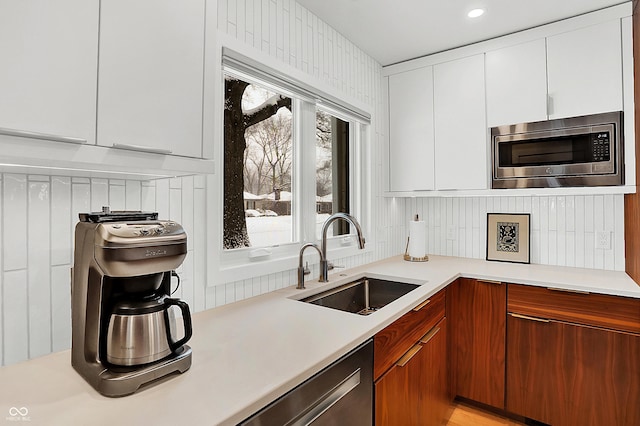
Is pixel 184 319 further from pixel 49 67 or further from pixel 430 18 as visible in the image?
pixel 430 18

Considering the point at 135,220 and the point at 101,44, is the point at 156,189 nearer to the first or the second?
the point at 135,220

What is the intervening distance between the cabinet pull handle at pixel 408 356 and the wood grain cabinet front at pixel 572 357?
2.63 feet

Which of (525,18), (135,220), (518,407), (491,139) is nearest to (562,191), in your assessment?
(491,139)

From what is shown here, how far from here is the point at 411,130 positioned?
279cm

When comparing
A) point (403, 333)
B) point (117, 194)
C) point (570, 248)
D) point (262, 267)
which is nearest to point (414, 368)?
point (403, 333)

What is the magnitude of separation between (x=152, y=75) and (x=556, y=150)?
2.34 meters

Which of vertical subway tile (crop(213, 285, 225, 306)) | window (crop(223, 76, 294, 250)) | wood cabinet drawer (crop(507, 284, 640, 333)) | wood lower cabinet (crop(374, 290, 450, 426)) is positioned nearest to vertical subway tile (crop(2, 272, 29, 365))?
vertical subway tile (crop(213, 285, 225, 306))

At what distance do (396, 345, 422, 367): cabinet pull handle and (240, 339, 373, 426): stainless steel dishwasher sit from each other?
0.27 m

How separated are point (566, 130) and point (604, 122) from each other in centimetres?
18

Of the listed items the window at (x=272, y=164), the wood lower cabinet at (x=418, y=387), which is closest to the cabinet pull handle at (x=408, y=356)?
the wood lower cabinet at (x=418, y=387)

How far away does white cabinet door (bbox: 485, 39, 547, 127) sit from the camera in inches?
89.1

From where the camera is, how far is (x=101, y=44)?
2.85 feet

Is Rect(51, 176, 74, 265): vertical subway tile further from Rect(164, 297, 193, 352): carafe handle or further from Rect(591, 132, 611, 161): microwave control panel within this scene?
Rect(591, 132, 611, 161): microwave control panel

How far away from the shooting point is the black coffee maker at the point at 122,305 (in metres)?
0.83
